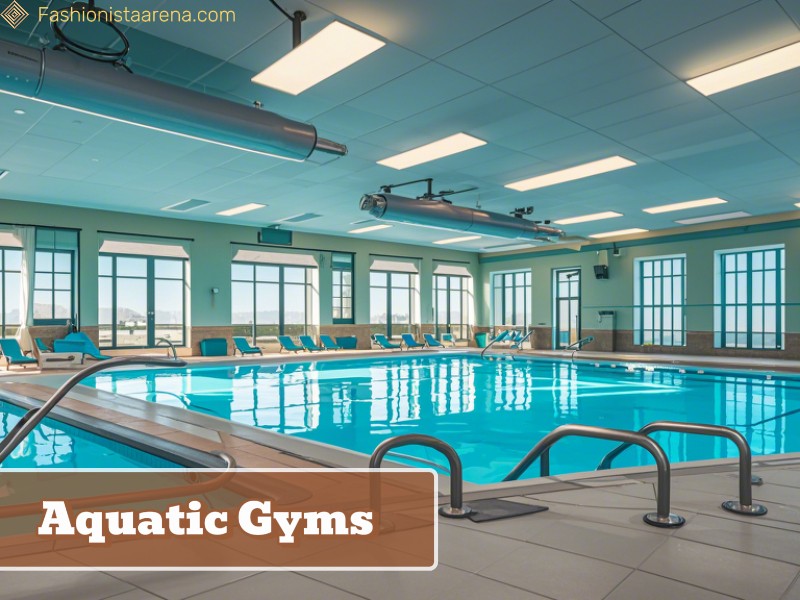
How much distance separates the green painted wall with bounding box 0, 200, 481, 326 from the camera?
1175 centimetres

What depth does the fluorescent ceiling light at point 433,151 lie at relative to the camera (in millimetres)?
7066

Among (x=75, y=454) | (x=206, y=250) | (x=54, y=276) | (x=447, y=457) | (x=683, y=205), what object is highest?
(x=683, y=205)

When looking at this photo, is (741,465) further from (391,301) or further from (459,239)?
(391,301)

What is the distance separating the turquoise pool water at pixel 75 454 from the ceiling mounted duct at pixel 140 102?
2.61 meters

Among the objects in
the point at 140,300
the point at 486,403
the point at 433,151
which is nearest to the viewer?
the point at 433,151

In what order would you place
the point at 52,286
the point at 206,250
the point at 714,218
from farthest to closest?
the point at 206,250 → the point at 714,218 → the point at 52,286

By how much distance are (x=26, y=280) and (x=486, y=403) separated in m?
9.41

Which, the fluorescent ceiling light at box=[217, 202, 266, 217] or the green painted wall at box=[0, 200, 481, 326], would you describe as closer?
the fluorescent ceiling light at box=[217, 202, 266, 217]

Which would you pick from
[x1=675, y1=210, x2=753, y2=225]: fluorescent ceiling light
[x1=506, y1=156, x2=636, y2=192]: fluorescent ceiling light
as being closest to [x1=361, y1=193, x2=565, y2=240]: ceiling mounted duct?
[x1=506, y1=156, x2=636, y2=192]: fluorescent ceiling light

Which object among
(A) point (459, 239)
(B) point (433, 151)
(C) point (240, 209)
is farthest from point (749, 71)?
(A) point (459, 239)

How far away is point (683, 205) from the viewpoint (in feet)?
37.6

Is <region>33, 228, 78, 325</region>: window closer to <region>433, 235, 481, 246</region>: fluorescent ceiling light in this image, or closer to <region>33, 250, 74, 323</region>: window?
<region>33, 250, 74, 323</region>: window

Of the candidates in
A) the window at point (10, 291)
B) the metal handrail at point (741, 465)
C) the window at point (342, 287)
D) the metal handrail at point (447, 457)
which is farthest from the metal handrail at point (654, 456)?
the window at point (342, 287)

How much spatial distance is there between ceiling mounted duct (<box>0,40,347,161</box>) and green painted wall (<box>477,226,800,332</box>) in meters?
11.8
